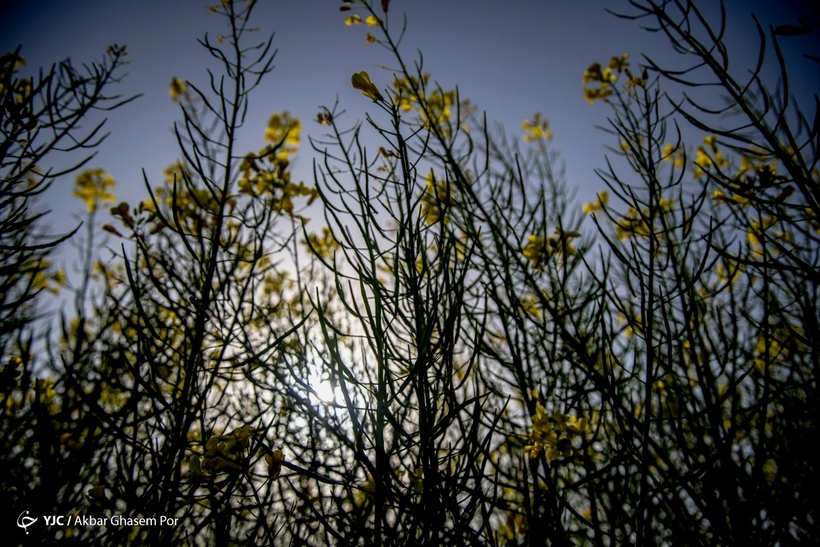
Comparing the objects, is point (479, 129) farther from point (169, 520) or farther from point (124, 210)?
point (169, 520)

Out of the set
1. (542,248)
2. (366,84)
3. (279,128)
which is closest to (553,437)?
(542,248)

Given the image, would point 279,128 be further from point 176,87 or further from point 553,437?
point 553,437

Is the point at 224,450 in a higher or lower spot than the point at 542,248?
lower

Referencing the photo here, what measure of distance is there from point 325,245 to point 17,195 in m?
2.12

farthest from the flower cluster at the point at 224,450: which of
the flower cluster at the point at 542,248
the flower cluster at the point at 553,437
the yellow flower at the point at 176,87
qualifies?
the yellow flower at the point at 176,87

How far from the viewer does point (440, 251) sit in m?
1.02

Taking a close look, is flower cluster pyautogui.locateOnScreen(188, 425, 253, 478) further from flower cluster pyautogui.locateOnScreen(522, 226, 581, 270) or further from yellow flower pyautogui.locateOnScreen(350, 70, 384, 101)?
flower cluster pyautogui.locateOnScreen(522, 226, 581, 270)

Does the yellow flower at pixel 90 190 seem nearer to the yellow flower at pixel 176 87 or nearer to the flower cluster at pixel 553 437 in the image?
the yellow flower at pixel 176 87

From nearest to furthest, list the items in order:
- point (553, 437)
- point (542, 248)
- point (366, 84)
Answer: point (366, 84) → point (553, 437) → point (542, 248)

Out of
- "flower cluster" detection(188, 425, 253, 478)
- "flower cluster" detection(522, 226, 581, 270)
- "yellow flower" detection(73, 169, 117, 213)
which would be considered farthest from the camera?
"yellow flower" detection(73, 169, 117, 213)

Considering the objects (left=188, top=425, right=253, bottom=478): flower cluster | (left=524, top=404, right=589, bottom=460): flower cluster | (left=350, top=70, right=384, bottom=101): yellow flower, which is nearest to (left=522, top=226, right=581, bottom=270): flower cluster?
(left=524, top=404, right=589, bottom=460): flower cluster

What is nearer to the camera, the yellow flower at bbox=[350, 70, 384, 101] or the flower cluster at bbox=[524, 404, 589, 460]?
the yellow flower at bbox=[350, 70, 384, 101]

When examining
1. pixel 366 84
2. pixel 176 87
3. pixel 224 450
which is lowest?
pixel 224 450

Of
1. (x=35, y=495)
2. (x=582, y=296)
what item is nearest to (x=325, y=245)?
(x=582, y=296)
